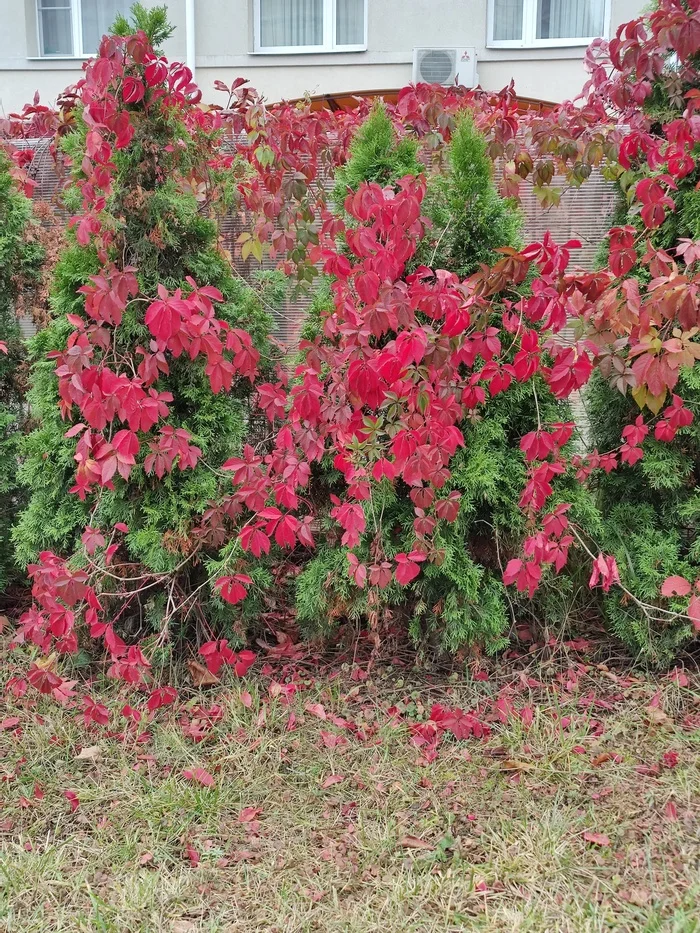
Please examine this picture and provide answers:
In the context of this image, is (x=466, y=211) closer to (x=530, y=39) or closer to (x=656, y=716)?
(x=656, y=716)

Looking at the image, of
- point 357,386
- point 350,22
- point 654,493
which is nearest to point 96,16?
point 350,22

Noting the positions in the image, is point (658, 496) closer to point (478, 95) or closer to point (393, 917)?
point (393, 917)

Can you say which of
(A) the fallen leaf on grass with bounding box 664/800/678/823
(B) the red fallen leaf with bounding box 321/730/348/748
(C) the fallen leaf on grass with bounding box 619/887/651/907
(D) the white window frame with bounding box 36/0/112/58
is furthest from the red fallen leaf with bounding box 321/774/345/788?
(D) the white window frame with bounding box 36/0/112/58

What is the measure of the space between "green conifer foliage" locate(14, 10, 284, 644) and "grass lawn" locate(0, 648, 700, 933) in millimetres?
673

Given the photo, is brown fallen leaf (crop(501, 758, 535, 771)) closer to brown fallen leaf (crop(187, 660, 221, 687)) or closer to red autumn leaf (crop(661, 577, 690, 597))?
red autumn leaf (crop(661, 577, 690, 597))

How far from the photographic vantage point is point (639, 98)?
2.77m

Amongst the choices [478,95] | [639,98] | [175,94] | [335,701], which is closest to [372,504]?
[335,701]

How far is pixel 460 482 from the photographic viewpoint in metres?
2.64

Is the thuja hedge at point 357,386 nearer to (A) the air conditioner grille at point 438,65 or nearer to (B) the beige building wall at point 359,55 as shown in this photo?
(A) the air conditioner grille at point 438,65

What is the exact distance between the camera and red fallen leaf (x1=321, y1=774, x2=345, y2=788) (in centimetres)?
231

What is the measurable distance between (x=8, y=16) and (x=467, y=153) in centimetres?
829

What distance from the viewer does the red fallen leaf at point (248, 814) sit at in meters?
2.17

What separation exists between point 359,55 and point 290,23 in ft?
3.03

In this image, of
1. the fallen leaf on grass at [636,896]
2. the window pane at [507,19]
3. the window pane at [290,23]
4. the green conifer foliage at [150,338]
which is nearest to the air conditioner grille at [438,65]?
the window pane at [507,19]
